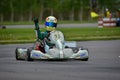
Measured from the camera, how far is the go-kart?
17.0m

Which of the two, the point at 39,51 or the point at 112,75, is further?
the point at 39,51

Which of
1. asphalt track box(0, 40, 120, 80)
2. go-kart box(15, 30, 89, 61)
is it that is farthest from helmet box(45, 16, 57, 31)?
asphalt track box(0, 40, 120, 80)

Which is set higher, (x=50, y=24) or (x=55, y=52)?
(x=50, y=24)

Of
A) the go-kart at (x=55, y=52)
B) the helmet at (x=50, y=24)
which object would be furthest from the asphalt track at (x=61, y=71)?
the helmet at (x=50, y=24)

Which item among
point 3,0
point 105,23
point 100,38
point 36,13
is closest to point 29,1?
point 3,0

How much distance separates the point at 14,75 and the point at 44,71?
110cm

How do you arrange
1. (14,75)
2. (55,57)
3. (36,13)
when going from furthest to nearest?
(36,13) < (55,57) < (14,75)

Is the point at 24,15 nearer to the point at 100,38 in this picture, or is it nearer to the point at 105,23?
the point at 105,23

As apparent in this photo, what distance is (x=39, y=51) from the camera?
1752 centimetres

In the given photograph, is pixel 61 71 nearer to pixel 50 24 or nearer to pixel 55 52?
pixel 55 52

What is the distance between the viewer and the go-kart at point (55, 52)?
1700 centimetres

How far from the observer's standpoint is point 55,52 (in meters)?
17.0

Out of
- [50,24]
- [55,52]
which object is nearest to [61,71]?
[55,52]

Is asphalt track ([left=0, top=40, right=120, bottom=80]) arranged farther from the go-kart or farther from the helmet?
the helmet
